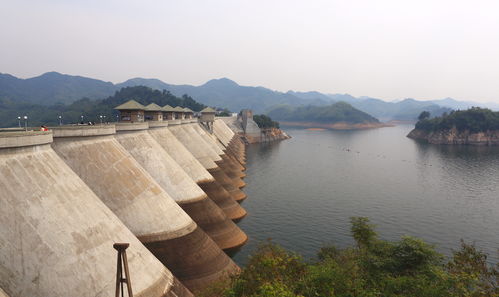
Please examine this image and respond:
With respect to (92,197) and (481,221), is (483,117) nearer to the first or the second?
(481,221)

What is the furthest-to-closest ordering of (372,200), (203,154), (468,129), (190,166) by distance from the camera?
(468,129)
(372,200)
(203,154)
(190,166)

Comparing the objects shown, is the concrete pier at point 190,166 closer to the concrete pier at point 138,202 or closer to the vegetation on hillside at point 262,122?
the concrete pier at point 138,202

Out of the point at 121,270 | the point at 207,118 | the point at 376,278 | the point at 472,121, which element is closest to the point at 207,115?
the point at 207,118

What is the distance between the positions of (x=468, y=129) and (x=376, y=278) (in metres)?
173

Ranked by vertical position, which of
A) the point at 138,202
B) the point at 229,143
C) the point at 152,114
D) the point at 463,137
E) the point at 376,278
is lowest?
the point at 376,278

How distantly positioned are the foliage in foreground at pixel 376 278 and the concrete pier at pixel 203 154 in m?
33.5

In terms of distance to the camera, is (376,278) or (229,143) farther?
(229,143)

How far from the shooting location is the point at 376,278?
21.0m

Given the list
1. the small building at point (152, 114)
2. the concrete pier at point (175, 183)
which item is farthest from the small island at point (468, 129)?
the concrete pier at point (175, 183)

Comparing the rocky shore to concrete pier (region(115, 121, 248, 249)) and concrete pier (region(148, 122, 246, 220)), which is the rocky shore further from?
concrete pier (region(115, 121, 248, 249))

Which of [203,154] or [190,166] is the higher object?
[203,154]

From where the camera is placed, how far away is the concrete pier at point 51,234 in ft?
49.4

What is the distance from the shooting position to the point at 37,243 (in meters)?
15.6

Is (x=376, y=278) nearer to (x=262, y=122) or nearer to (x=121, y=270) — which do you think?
(x=121, y=270)
